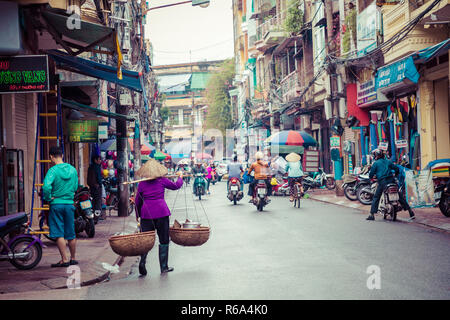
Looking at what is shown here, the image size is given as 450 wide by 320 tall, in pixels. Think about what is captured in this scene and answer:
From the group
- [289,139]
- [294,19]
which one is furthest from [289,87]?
[289,139]

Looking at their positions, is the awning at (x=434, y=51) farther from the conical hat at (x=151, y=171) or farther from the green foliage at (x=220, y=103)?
the green foliage at (x=220, y=103)

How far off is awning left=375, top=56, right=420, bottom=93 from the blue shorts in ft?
38.2

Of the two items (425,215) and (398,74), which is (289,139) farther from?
(425,215)

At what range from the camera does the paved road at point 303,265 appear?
7145mm

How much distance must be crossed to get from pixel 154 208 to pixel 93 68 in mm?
5712

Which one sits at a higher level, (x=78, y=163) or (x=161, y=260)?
(x=78, y=163)

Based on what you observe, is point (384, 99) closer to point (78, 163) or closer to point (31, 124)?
point (78, 163)

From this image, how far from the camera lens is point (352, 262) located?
358 inches

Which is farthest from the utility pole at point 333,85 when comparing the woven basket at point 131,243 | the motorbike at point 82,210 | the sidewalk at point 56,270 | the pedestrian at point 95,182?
the woven basket at point 131,243

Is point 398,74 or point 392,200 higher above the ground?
point 398,74

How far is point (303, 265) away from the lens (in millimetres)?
8953
